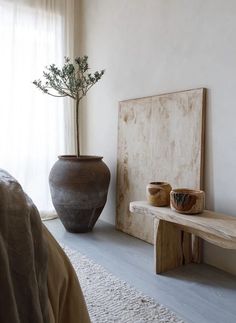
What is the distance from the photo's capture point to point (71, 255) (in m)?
2.20

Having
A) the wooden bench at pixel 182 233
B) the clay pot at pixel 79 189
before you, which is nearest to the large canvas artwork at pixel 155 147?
the clay pot at pixel 79 189

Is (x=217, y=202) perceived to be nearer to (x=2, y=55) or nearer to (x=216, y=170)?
(x=216, y=170)

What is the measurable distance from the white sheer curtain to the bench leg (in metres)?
1.59

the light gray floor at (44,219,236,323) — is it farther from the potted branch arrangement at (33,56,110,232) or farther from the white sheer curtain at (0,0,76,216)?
the white sheer curtain at (0,0,76,216)

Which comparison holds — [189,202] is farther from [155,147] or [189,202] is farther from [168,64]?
[168,64]

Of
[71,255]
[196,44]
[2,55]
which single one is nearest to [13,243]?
[71,255]

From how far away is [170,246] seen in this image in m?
1.99

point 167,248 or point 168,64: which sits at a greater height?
point 168,64

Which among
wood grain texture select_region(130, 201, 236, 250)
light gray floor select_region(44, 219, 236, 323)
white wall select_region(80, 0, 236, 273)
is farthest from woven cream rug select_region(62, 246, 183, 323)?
white wall select_region(80, 0, 236, 273)

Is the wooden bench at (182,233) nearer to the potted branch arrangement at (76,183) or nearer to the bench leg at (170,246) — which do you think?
the bench leg at (170,246)

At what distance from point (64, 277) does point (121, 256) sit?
54.4 inches

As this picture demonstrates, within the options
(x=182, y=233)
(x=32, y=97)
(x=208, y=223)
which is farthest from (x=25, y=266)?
(x=32, y=97)

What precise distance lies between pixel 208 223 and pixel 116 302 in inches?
25.0

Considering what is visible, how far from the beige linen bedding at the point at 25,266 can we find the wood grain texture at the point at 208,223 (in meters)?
0.93
